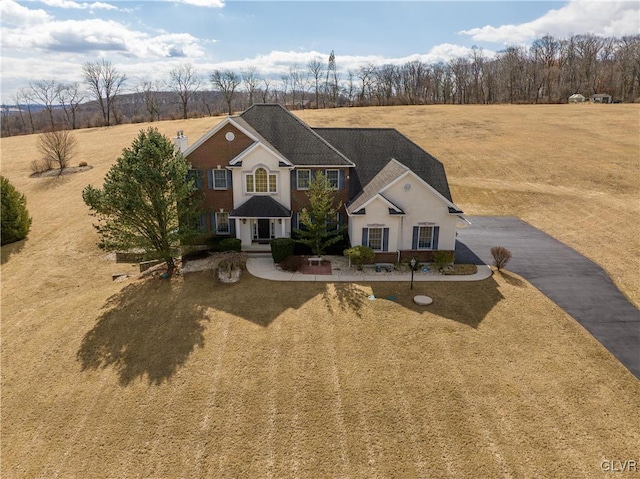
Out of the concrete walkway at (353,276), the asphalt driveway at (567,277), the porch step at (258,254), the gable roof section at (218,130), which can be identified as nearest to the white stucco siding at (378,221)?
the concrete walkway at (353,276)

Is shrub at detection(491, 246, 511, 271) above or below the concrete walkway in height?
above

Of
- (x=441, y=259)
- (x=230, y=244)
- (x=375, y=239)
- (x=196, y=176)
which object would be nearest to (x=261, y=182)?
(x=196, y=176)

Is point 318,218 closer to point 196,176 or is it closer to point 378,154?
point 378,154

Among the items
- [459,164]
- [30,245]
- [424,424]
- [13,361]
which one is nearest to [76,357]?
[13,361]

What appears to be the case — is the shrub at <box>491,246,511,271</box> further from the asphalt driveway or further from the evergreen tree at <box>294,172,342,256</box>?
the evergreen tree at <box>294,172,342,256</box>

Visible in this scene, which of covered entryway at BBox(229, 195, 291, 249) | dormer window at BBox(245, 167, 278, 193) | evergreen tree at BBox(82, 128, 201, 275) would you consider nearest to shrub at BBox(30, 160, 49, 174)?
evergreen tree at BBox(82, 128, 201, 275)

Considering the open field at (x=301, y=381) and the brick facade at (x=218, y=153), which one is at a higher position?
the brick facade at (x=218, y=153)

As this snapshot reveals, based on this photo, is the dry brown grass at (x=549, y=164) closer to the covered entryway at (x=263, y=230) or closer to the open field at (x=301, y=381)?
the open field at (x=301, y=381)

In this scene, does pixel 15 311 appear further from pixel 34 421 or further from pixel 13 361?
pixel 34 421
